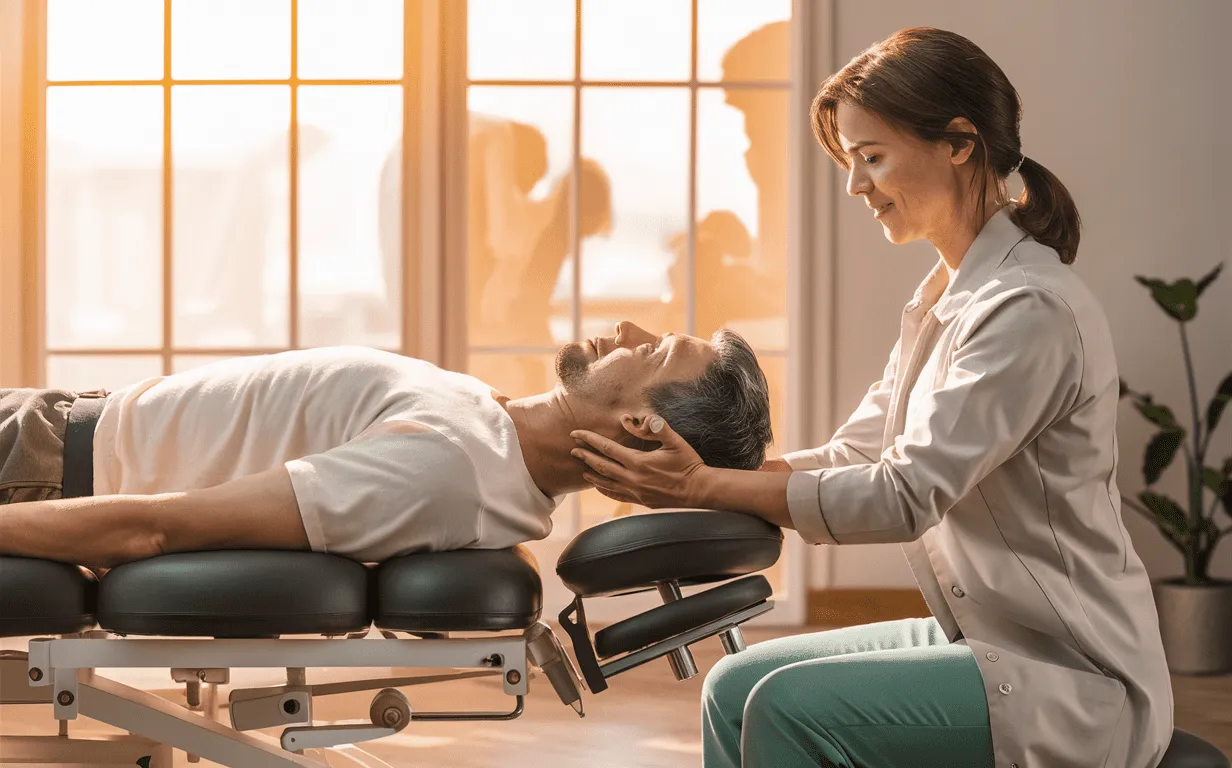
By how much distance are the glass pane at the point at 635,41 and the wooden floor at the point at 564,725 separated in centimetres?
174

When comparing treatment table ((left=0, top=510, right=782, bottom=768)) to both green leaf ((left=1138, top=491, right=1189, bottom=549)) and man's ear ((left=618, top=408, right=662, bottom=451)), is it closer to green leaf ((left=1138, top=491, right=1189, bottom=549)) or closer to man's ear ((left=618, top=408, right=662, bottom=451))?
man's ear ((left=618, top=408, right=662, bottom=451))

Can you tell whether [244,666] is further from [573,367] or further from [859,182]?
[859,182]

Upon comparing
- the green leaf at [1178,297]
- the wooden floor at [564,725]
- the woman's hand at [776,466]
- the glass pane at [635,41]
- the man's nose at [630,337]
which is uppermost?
the glass pane at [635,41]

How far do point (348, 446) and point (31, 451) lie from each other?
50 centimetres

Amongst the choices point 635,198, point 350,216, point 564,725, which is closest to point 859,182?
point 564,725

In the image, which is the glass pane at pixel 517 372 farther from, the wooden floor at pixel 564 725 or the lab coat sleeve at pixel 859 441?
the lab coat sleeve at pixel 859 441

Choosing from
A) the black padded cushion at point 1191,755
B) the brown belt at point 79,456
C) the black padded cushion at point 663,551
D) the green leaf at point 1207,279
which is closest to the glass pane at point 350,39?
the brown belt at point 79,456

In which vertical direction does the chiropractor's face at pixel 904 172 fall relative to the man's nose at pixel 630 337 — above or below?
above

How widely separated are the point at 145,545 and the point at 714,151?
248 cm

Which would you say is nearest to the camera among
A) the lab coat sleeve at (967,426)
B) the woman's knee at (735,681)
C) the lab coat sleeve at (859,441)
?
the lab coat sleeve at (967,426)

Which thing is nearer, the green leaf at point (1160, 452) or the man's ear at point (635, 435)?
the man's ear at point (635, 435)

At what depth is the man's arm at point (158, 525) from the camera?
123 cm

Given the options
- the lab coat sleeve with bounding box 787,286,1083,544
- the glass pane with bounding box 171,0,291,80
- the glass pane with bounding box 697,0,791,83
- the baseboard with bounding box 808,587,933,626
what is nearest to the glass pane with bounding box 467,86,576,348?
the glass pane with bounding box 697,0,791,83

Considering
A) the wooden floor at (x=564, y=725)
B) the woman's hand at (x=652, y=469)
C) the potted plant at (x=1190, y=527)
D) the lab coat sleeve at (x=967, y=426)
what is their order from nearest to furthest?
the lab coat sleeve at (x=967, y=426) → the woman's hand at (x=652, y=469) → the wooden floor at (x=564, y=725) → the potted plant at (x=1190, y=527)
